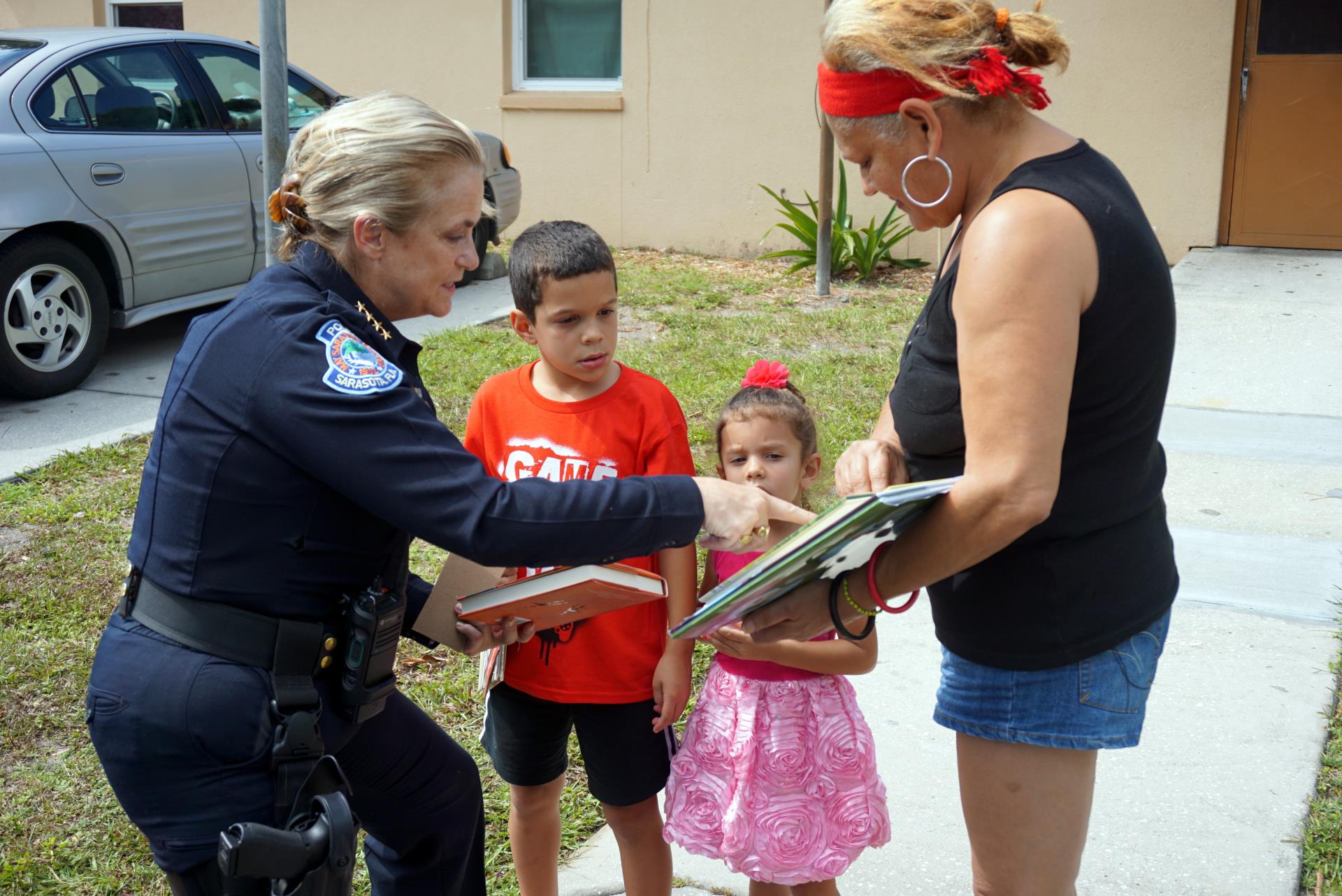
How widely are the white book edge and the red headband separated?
839 millimetres

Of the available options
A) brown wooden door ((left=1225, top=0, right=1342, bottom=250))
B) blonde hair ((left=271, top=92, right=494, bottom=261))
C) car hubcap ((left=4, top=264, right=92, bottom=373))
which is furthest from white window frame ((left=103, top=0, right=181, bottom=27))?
blonde hair ((left=271, top=92, right=494, bottom=261))

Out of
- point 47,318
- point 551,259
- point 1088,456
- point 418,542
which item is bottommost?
point 418,542

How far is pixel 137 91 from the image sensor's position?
7.07 metres

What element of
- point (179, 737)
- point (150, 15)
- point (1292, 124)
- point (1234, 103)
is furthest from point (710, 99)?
point (179, 737)

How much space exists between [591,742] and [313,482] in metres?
0.96

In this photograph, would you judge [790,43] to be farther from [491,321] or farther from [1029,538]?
[1029,538]

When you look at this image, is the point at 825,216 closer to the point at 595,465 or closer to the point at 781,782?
the point at 595,465

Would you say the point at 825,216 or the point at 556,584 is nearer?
the point at 556,584

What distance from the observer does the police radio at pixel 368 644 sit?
2.05m

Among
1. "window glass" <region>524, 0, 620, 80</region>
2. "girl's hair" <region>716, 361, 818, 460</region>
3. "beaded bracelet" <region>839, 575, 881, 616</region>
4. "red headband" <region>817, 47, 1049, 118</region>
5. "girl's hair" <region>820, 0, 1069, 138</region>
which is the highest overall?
"window glass" <region>524, 0, 620, 80</region>

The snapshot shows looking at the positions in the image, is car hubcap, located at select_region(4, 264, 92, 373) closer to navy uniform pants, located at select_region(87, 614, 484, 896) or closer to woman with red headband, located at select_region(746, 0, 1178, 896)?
navy uniform pants, located at select_region(87, 614, 484, 896)

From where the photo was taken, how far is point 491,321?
8414 millimetres

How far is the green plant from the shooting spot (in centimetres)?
985

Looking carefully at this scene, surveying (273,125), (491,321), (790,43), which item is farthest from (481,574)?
(790,43)
